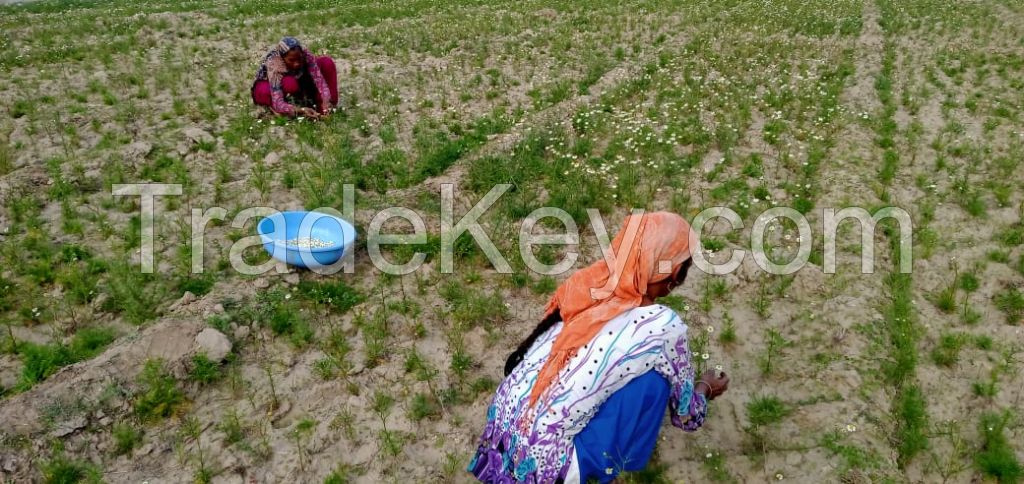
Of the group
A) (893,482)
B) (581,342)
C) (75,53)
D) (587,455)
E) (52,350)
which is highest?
(75,53)

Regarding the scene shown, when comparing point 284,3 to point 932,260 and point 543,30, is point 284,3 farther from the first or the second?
point 932,260

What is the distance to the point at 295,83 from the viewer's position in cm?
738

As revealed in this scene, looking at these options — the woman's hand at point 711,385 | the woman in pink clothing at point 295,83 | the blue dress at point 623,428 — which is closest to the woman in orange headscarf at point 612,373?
the blue dress at point 623,428

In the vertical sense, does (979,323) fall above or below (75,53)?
below

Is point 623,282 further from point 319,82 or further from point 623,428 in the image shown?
point 319,82

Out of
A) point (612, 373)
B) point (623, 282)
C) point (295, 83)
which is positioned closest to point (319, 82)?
point (295, 83)

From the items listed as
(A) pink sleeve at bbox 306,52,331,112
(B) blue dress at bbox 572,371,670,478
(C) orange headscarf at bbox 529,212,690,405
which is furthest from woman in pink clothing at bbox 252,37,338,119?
(B) blue dress at bbox 572,371,670,478

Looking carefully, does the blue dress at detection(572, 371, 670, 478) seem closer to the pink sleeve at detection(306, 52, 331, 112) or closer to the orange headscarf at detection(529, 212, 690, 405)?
the orange headscarf at detection(529, 212, 690, 405)

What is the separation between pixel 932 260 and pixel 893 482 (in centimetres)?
233

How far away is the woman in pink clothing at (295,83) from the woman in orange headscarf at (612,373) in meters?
5.48

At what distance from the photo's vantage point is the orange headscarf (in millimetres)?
2602

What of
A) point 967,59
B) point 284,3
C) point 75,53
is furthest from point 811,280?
point 284,3

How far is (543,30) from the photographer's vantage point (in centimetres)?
1146

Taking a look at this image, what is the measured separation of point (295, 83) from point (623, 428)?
6108mm
